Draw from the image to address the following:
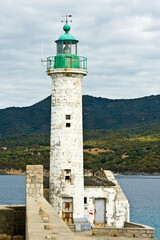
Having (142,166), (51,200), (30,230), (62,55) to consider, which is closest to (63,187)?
(51,200)

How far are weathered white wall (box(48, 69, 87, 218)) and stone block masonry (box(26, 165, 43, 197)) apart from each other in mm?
1308

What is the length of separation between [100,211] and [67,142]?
3.97 metres

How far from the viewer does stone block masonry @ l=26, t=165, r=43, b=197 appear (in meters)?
23.4

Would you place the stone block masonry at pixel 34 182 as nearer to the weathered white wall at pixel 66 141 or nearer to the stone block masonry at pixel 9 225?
the weathered white wall at pixel 66 141

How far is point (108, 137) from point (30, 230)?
154099 mm

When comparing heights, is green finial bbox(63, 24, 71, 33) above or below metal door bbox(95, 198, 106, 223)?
above

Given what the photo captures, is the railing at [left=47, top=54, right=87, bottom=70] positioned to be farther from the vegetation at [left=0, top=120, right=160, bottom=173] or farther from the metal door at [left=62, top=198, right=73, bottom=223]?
the vegetation at [left=0, top=120, right=160, bottom=173]

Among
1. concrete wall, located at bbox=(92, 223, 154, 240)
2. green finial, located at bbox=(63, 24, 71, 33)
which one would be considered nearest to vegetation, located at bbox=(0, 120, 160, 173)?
green finial, located at bbox=(63, 24, 71, 33)

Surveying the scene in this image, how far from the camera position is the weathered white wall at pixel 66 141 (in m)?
24.6

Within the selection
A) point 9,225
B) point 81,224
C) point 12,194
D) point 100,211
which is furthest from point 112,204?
point 12,194

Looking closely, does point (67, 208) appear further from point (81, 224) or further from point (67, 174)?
point (67, 174)

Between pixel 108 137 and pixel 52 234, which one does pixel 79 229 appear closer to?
pixel 52 234

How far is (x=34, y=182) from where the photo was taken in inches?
926

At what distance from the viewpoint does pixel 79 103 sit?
25.0 m
